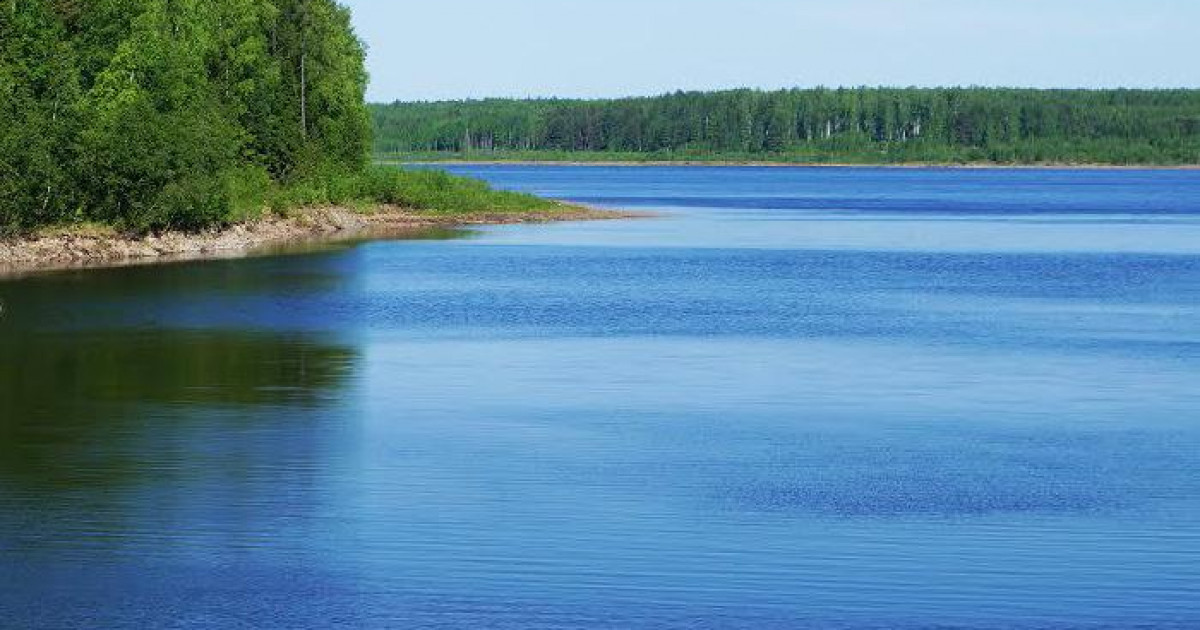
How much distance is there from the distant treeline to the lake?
8.05 m

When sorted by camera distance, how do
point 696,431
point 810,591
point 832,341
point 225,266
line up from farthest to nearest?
point 225,266, point 832,341, point 696,431, point 810,591

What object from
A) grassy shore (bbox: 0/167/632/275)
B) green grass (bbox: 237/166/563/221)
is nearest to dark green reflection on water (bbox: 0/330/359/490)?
grassy shore (bbox: 0/167/632/275)

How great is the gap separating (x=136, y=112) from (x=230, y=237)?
315 inches

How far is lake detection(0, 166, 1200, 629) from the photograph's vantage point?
19125 millimetres

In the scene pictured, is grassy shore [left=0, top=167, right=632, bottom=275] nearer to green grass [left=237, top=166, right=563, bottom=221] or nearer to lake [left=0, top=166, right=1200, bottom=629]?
green grass [left=237, top=166, right=563, bottom=221]

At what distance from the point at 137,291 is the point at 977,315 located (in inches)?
903

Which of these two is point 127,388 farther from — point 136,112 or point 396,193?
point 396,193

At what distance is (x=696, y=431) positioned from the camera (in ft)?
97.8

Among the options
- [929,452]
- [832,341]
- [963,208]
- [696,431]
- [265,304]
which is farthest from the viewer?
[963,208]

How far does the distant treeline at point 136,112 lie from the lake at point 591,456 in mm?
8054

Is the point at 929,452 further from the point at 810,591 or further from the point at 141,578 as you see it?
the point at 141,578

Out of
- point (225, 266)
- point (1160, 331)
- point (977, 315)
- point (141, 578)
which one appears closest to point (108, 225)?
point (225, 266)

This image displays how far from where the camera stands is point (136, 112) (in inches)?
2751

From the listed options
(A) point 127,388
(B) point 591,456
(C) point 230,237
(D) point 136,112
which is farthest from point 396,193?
(B) point 591,456
